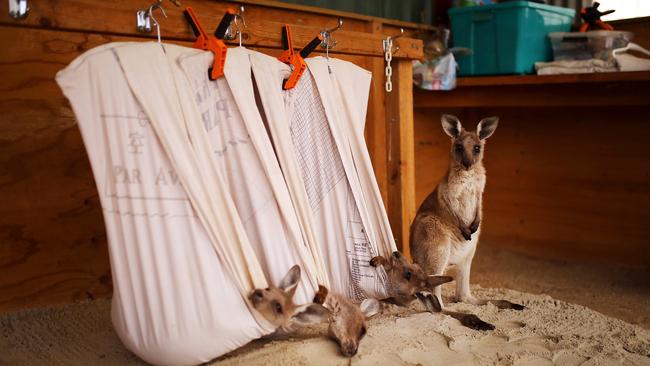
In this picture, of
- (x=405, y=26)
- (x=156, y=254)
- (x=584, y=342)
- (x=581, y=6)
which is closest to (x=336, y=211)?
(x=156, y=254)

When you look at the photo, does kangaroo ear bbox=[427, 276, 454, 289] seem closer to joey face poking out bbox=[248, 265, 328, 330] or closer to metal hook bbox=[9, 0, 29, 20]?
joey face poking out bbox=[248, 265, 328, 330]

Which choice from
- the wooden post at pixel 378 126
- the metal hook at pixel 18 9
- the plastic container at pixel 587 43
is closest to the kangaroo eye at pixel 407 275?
the wooden post at pixel 378 126

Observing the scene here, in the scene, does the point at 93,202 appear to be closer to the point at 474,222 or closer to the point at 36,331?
the point at 36,331

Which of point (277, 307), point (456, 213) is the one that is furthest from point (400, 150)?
point (277, 307)

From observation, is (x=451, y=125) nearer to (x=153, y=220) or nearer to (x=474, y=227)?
(x=474, y=227)

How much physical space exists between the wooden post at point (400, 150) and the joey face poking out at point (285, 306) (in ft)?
3.30

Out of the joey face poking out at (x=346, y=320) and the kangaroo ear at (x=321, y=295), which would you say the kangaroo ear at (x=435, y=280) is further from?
the kangaroo ear at (x=321, y=295)

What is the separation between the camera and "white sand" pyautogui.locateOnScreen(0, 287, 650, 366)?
1903 mm

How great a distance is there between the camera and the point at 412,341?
206cm

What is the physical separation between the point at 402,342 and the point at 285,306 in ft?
1.67

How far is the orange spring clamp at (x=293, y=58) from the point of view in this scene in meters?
2.02

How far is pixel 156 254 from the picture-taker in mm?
1604

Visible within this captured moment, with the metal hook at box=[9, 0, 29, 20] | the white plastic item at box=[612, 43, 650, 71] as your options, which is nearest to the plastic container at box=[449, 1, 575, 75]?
the white plastic item at box=[612, 43, 650, 71]

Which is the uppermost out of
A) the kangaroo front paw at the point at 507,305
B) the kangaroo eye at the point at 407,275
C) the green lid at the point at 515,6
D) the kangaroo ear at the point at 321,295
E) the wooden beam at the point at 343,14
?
the green lid at the point at 515,6
